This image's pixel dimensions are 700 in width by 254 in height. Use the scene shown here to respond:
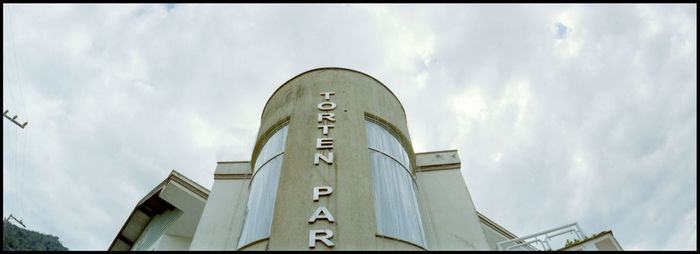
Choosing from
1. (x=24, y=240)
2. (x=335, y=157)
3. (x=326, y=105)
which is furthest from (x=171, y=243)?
(x=24, y=240)

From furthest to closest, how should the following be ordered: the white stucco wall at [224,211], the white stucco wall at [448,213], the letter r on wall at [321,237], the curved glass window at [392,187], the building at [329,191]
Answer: the white stucco wall at [224,211], the white stucco wall at [448,213], the curved glass window at [392,187], the building at [329,191], the letter r on wall at [321,237]

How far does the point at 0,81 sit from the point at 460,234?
16901mm

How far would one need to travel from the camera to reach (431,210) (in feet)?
38.7

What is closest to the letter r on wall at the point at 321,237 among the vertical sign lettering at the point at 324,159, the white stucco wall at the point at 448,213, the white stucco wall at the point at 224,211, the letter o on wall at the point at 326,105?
the vertical sign lettering at the point at 324,159

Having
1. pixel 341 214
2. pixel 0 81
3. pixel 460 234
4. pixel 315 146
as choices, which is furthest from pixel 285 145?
pixel 0 81

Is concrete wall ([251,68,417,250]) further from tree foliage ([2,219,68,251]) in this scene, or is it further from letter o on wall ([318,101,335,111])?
tree foliage ([2,219,68,251])

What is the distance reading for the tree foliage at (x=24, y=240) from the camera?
108 ft

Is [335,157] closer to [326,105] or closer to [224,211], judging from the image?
[326,105]

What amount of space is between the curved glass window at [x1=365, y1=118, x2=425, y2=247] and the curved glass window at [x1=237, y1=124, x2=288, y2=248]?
284 centimetres

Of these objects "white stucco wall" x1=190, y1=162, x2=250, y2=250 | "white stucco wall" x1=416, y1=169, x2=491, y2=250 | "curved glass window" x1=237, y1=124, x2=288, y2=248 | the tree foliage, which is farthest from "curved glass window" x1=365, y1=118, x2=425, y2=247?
the tree foliage

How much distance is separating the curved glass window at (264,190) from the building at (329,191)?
0.14ft

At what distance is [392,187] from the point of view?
10.7m

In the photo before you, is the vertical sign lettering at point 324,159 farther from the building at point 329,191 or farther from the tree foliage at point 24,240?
the tree foliage at point 24,240

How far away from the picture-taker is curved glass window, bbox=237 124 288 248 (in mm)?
9602
